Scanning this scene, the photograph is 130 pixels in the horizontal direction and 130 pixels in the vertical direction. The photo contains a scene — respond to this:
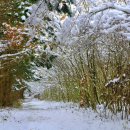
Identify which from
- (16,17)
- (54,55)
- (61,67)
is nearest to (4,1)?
(16,17)

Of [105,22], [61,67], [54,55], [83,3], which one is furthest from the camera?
[61,67]

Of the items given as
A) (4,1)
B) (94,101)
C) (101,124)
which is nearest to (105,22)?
(101,124)

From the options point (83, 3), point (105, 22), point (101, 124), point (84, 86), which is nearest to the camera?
point (83, 3)

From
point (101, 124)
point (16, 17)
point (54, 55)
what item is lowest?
point (101, 124)

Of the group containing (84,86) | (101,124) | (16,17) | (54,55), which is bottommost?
(101,124)

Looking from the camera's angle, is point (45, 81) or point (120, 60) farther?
point (45, 81)

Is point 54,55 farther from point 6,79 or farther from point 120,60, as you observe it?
point 6,79

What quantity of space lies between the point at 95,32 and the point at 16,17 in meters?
12.0

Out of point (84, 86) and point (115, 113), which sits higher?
point (84, 86)

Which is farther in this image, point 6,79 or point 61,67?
point 61,67

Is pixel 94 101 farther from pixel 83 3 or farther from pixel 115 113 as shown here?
pixel 83 3

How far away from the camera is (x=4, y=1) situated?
21484mm

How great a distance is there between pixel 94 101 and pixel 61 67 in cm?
2051

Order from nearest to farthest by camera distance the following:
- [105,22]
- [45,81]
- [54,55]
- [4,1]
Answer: [105,22]
[4,1]
[54,55]
[45,81]
